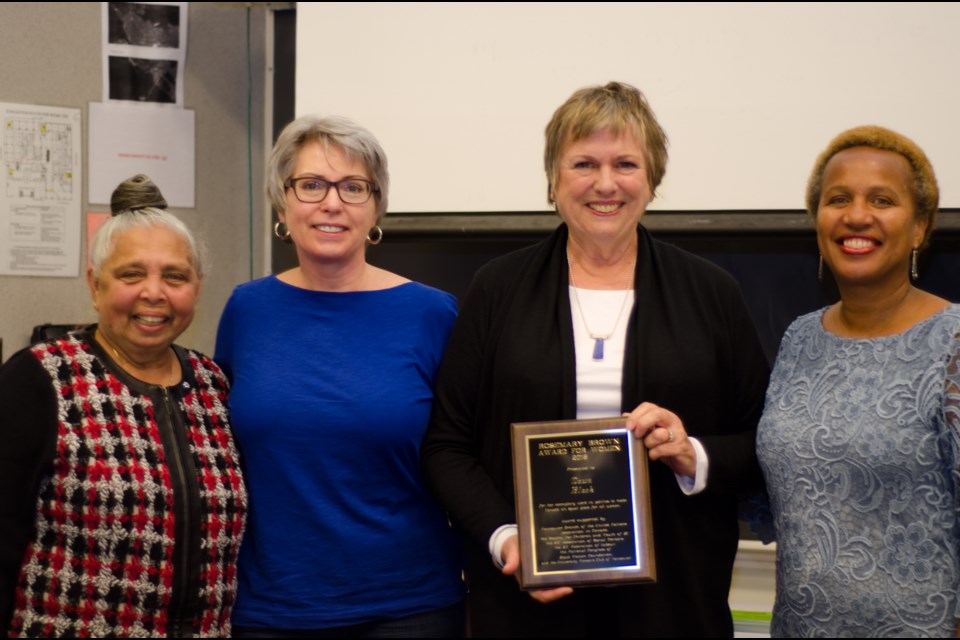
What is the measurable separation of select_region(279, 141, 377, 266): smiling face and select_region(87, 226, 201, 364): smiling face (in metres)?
0.25

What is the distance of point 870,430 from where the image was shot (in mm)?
1577

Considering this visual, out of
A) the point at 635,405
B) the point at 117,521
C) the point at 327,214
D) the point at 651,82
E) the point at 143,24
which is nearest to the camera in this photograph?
the point at 117,521

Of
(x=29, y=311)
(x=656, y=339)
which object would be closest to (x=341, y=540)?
(x=656, y=339)

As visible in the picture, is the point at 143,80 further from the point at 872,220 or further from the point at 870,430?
the point at 870,430

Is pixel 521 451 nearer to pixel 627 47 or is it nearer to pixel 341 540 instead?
pixel 341 540

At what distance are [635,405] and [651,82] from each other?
4.20 feet

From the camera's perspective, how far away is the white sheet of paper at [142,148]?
276cm

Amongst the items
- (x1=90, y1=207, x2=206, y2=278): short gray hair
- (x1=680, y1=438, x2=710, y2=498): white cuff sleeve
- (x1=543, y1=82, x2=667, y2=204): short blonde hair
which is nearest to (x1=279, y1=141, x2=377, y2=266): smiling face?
(x1=90, y1=207, x2=206, y2=278): short gray hair

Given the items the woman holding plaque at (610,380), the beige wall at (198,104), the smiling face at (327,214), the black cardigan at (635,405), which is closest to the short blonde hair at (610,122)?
the woman holding plaque at (610,380)

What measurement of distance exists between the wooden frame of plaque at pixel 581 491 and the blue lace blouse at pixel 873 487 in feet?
0.93

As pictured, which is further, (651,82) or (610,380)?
(651,82)

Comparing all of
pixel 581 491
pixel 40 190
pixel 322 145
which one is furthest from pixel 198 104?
pixel 581 491

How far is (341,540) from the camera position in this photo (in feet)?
5.82

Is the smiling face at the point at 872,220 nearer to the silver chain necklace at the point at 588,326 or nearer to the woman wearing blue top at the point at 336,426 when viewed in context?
the silver chain necklace at the point at 588,326
